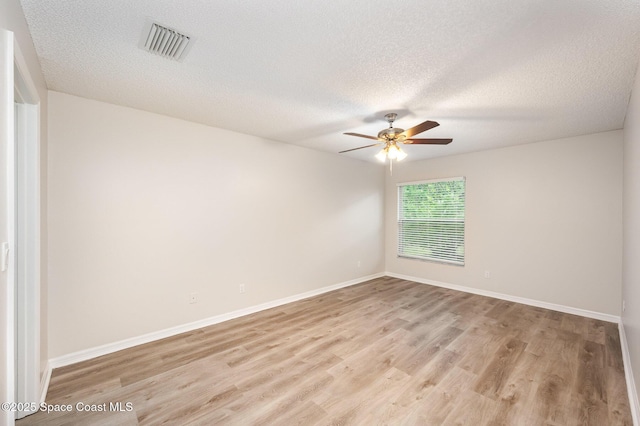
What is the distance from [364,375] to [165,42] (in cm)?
293

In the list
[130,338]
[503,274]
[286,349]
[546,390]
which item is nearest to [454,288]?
[503,274]

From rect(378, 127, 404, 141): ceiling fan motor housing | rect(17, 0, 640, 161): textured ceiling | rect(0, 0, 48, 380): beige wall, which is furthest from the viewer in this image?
rect(378, 127, 404, 141): ceiling fan motor housing

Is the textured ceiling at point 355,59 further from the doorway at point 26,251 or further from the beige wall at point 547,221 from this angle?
the beige wall at point 547,221

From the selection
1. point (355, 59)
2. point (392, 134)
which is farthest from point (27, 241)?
point (392, 134)

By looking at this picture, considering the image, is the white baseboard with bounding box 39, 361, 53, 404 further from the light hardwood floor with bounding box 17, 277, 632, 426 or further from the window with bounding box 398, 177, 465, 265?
the window with bounding box 398, 177, 465, 265

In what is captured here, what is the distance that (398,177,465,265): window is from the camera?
16.0 ft

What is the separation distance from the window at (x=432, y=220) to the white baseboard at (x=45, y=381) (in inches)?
208

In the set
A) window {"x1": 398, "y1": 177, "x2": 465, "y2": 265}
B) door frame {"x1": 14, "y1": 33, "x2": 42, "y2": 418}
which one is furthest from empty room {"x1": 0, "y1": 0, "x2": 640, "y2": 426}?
window {"x1": 398, "y1": 177, "x2": 465, "y2": 265}

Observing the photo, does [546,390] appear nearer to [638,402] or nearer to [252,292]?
[638,402]

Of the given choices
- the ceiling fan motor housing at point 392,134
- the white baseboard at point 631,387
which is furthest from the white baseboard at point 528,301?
the ceiling fan motor housing at point 392,134

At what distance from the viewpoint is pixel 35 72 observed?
1.87m

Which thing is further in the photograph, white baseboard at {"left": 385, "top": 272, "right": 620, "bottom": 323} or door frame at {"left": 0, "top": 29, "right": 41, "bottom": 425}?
white baseboard at {"left": 385, "top": 272, "right": 620, "bottom": 323}

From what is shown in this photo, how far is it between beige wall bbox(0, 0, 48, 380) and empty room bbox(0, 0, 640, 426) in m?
0.03

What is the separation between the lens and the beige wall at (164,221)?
2.51 metres
